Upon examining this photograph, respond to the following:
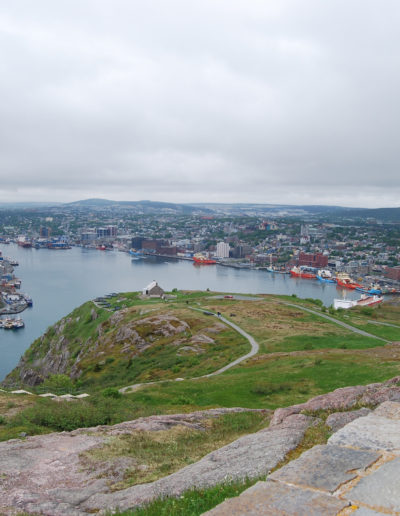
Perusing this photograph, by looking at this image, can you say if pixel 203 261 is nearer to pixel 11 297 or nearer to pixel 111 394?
pixel 11 297

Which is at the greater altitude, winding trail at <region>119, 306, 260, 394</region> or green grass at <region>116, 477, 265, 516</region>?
green grass at <region>116, 477, 265, 516</region>

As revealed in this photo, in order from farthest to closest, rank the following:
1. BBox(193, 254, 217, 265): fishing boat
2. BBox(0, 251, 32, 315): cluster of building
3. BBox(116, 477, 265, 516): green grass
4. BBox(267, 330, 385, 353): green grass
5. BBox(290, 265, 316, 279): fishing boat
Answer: BBox(193, 254, 217, 265): fishing boat → BBox(290, 265, 316, 279): fishing boat → BBox(0, 251, 32, 315): cluster of building → BBox(267, 330, 385, 353): green grass → BBox(116, 477, 265, 516): green grass

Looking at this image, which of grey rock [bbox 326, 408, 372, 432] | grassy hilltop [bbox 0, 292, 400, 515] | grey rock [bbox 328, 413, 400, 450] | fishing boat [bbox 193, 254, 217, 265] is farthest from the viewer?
fishing boat [bbox 193, 254, 217, 265]

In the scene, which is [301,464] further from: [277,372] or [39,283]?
[39,283]

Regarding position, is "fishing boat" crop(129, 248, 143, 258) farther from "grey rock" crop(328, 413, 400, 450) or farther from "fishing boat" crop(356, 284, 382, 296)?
"grey rock" crop(328, 413, 400, 450)

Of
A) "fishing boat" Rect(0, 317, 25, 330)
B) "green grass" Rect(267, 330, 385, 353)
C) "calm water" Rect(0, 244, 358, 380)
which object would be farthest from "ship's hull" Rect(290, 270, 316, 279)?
"green grass" Rect(267, 330, 385, 353)

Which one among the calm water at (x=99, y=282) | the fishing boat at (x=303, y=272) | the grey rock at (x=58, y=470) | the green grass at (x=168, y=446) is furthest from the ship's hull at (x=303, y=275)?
the grey rock at (x=58, y=470)

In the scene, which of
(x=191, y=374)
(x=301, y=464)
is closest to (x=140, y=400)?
(x=191, y=374)
